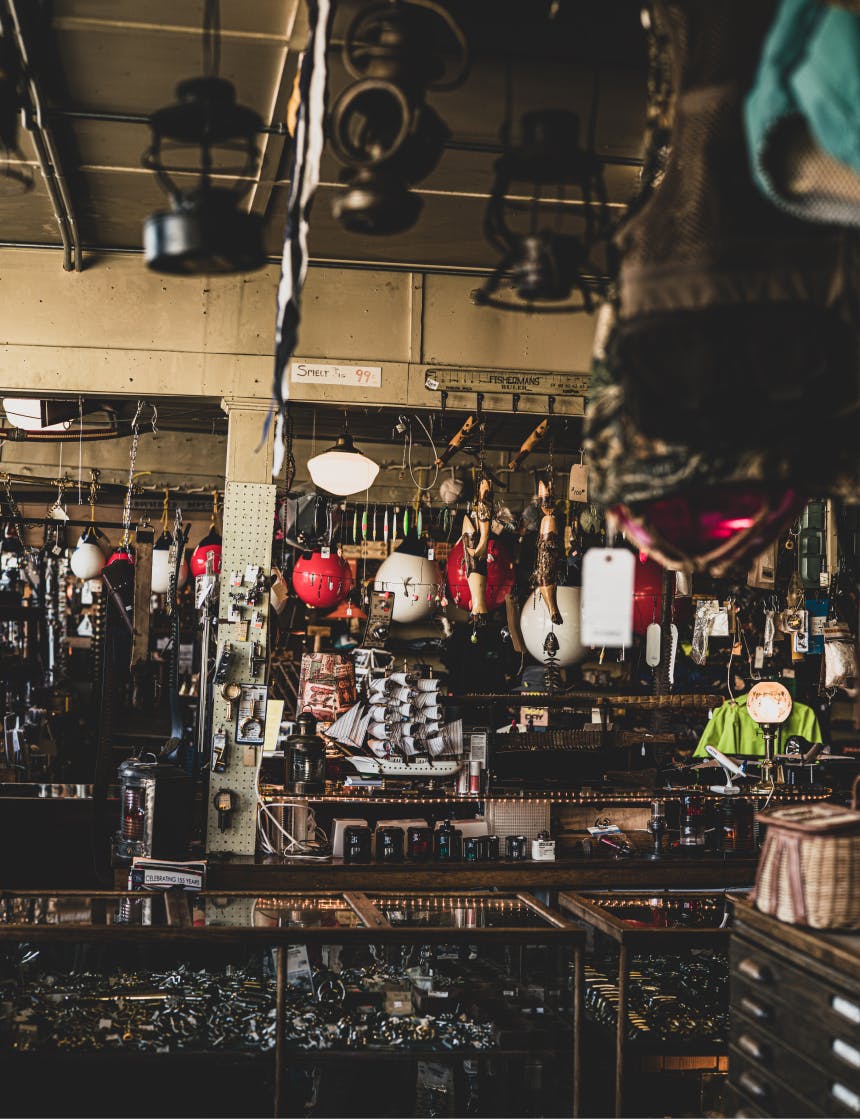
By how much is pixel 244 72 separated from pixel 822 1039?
12.8 ft

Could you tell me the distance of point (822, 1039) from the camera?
2969 mm

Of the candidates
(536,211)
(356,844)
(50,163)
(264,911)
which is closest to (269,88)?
(50,163)

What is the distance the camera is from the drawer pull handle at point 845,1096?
2.81 metres

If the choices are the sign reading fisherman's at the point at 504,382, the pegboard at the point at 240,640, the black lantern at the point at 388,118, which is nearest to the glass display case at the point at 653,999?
the pegboard at the point at 240,640

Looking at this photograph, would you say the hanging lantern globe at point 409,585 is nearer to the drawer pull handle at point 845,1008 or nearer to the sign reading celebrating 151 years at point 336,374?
the sign reading celebrating 151 years at point 336,374

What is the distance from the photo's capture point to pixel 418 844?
6.00 metres

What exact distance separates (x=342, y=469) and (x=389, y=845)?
2.07 meters

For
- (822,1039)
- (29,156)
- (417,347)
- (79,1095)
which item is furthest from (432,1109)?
(29,156)

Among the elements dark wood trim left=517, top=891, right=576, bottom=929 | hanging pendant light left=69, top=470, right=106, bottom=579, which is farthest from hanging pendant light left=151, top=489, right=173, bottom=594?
dark wood trim left=517, top=891, right=576, bottom=929

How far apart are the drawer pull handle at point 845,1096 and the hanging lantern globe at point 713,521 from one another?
4.63ft

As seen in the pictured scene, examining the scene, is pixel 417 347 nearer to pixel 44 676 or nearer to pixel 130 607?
pixel 130 607

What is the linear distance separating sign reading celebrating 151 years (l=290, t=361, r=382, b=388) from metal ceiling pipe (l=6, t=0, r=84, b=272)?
51.4 inches

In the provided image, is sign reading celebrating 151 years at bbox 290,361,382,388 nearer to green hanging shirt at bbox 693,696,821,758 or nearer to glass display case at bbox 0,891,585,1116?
glass display case at bbox 0,891,585,1116

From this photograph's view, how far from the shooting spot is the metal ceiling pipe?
12.9ft
